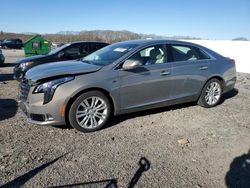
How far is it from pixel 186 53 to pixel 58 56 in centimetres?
509

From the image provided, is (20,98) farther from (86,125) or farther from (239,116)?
(239,116)

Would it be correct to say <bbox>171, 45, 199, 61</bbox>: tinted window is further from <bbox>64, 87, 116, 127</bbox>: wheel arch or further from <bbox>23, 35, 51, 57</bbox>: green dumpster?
<bbox>23, 35, 51, 57</bbox>: green dumpster

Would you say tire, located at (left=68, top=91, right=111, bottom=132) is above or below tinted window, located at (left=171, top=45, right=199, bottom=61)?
below

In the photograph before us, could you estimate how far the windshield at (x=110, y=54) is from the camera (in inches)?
213

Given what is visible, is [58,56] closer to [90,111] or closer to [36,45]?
[90,111]

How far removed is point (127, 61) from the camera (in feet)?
17.1

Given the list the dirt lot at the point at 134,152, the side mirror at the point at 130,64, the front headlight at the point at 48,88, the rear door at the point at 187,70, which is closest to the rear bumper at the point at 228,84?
the rear door at the point at 187,70

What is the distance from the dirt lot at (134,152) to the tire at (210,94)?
0.49 metres

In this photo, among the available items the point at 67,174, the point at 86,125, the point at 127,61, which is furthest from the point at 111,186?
the point at 127,61

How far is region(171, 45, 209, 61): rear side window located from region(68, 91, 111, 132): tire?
1917 mm

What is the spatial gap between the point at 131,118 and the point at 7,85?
5333 millimetres

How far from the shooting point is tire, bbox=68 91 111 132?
189 inches

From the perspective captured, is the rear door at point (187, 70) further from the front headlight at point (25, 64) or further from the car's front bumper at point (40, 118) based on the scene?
the front headlight at point (25, 64)

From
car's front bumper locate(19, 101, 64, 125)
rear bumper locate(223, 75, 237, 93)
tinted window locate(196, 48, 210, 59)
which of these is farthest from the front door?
rear bumper locate(223, 75, 237, 93)
